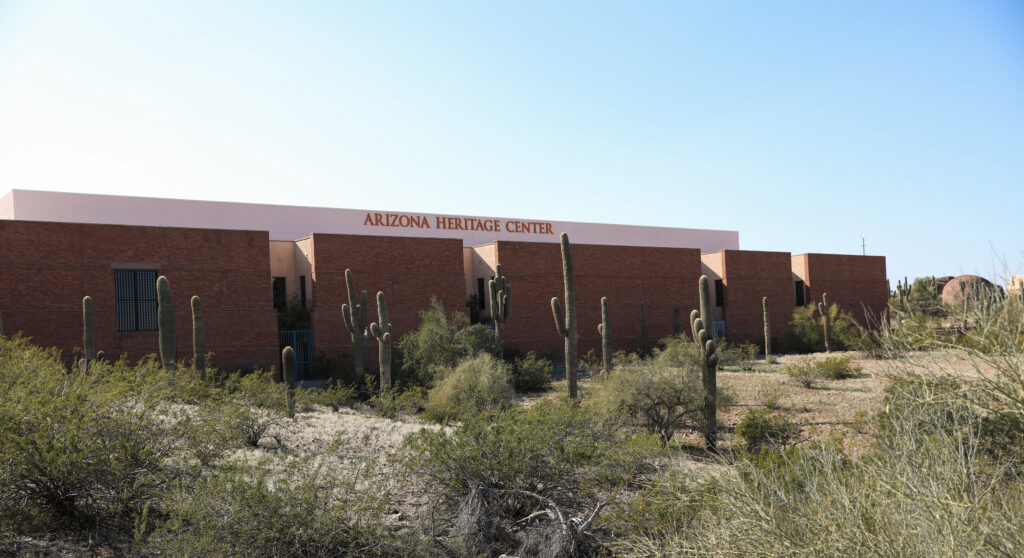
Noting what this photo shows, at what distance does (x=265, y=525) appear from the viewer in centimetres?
628

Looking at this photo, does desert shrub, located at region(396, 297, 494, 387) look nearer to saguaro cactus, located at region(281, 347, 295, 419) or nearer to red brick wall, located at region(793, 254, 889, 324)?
saguaro cactus, located at region(281, 347, 295, 419)

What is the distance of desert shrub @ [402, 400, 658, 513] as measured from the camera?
8031mm

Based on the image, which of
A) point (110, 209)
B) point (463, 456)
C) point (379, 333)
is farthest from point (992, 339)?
point (110, 209)

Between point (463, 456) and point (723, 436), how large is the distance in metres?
7.53

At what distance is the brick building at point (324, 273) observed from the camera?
24.8 m

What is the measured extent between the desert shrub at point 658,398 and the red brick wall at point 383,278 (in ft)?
57.2

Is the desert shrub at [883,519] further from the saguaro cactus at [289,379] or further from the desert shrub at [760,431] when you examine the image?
the saguaro cactus at [289,379]

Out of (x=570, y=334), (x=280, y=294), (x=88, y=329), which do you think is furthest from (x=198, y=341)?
(x=280, y=294)

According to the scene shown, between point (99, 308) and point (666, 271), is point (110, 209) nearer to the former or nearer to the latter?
point (99, 308)

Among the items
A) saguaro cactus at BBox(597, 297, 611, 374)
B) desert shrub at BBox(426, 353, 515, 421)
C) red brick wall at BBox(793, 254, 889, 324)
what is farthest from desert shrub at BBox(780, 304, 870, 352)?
desert shrub at BBox(426, 353, 515, 421)

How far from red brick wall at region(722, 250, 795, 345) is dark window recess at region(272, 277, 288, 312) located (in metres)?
23.4

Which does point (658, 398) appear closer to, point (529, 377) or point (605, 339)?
point (529, 377)

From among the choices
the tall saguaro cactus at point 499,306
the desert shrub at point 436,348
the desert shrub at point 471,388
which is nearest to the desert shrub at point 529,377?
the desert shrub at point 436,348

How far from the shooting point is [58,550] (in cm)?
618
